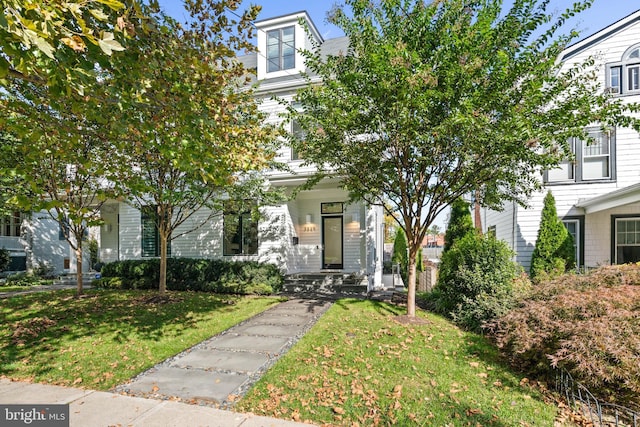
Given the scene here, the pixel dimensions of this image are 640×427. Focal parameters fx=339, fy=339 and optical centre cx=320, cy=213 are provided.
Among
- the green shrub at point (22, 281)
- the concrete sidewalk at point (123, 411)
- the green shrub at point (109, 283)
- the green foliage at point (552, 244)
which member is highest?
the green foliage at point (552, 244)

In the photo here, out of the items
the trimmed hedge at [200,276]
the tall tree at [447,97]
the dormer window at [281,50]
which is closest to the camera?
the tall tree at [447,97]

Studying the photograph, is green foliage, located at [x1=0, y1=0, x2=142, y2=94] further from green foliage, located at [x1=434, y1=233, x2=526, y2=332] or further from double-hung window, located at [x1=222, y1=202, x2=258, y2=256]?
double-hung window, located at [x1=222, y1=202, x2=258, y2=256]

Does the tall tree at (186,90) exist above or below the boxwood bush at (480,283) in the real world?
above

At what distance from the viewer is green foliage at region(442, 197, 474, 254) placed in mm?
9977

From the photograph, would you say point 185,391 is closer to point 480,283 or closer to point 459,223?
point 480,283

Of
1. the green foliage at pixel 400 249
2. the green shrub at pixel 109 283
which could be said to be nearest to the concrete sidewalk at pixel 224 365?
the green shrub at pixel 109 283

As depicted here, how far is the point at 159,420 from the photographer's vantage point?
3416mm

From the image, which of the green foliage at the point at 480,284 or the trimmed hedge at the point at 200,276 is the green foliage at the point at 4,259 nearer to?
the trimmed hedge at the point at 200,276

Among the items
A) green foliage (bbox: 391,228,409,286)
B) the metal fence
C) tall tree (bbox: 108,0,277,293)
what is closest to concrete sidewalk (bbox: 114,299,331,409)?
tall tree (bbox: 108,0,277,293)

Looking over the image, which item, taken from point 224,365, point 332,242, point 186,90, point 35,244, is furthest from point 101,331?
point 35,244

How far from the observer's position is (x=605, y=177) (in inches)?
404

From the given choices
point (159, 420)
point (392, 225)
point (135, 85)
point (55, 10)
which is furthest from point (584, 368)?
point (392, 225)

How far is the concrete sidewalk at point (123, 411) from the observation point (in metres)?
3.36

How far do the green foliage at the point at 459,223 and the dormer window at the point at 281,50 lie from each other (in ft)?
24.6
